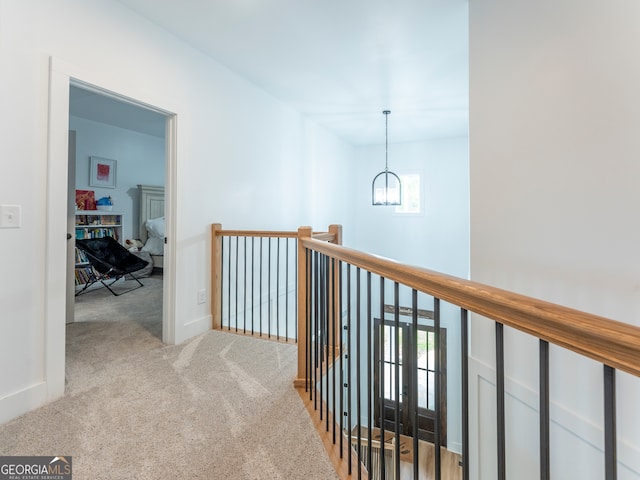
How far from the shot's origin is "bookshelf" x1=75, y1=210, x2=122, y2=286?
429 cm

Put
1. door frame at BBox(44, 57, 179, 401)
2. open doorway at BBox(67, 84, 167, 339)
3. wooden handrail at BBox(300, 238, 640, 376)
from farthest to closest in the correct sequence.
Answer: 1. open doorway at BBox(67, 84, 167, 339)
2. door frame at BBox(44, 57, 179, 401)
3. wooden handrail at BBox(300, 238, 640, 376)

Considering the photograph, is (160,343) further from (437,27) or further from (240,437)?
(437,27)

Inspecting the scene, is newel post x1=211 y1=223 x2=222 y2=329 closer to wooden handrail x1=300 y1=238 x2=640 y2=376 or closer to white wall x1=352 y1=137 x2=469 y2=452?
wooden handrail x1=300 y1=238 x2=640 y2=376

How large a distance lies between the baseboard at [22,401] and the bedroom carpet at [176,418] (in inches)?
1.8

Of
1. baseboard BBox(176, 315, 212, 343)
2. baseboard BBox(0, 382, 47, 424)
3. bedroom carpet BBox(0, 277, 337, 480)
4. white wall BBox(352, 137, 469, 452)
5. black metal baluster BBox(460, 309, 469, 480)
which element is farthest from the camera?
white wall BBox(352, 137, 469, 452)

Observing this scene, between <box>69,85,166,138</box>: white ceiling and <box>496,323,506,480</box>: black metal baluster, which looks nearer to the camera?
<box>496,323,506,480</box>: black metal baluster

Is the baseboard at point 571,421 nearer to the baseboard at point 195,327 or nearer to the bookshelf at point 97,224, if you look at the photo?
the baseboard at point 195,327

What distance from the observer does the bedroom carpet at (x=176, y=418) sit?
4.24ft

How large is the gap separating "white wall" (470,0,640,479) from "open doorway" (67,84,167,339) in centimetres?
307

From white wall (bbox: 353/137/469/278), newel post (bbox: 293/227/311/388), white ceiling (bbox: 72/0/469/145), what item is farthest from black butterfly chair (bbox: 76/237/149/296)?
white wall (bbox: 353/137/469/278)

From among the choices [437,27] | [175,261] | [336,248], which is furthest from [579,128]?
[175,261]

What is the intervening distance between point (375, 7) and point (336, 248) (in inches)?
73.7

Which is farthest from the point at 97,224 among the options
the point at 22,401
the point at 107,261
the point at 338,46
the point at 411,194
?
the point at 411,194

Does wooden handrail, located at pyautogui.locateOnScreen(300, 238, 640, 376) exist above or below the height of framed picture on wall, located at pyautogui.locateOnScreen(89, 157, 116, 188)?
below
